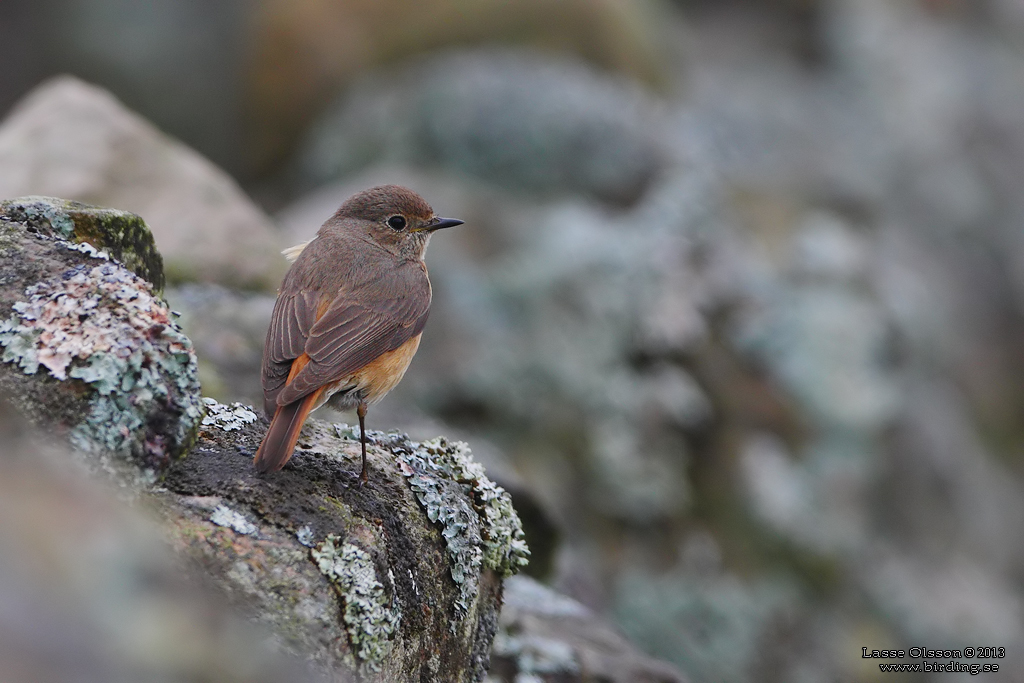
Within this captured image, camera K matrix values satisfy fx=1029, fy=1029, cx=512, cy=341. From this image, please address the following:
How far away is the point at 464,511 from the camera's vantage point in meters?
3.83

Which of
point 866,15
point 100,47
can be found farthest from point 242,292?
point 866,15

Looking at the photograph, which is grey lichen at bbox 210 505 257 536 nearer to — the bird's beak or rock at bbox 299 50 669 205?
the bird's beak

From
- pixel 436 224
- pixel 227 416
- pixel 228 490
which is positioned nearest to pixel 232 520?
pixel 228 490

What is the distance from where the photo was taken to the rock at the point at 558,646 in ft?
15.0

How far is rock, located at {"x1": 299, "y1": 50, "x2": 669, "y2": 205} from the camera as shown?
10742mm

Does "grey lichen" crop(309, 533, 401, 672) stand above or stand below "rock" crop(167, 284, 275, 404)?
below

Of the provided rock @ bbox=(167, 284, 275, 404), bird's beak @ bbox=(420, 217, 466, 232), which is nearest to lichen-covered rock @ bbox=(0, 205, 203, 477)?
bird's beak @ bbox=(420, 217, 466, 232)

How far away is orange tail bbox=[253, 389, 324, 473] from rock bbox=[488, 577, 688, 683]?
5.19 ft

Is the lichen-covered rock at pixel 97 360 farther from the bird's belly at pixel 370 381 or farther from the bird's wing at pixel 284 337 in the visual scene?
the bird's belly at pixel 370 381

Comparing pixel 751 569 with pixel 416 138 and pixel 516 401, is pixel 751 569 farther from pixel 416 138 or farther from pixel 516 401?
pixel 416 138

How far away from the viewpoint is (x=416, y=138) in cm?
1133

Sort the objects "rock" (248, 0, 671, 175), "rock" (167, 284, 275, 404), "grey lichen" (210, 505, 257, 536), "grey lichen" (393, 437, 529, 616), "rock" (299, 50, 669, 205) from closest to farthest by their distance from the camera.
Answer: "grey lichen" (210, 505, 257, 536) → "grey lichen" (393, 437, 529, 616) → "rock" (167, 284, 275, 404) → "rock" (299, 50, 669, 205) → "rock" (248, 0, 671, 175)

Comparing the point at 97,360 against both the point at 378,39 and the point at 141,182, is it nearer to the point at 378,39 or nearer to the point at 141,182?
the point at 141,182

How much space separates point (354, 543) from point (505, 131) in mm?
8188
